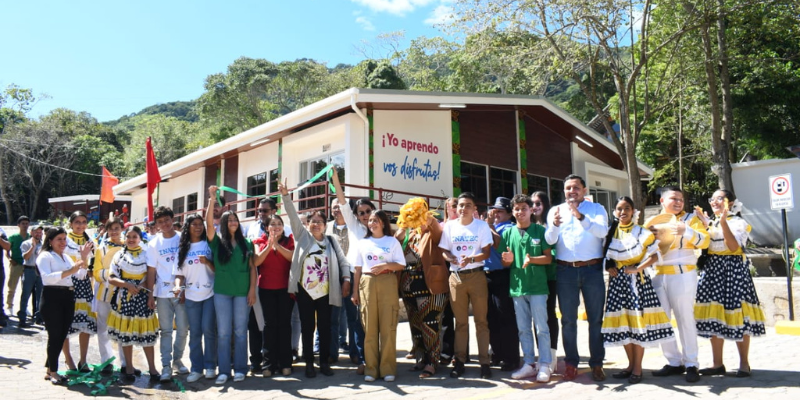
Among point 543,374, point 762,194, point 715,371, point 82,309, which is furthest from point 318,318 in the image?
point 762,194

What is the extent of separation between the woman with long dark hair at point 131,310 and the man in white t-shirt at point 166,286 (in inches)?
3.2

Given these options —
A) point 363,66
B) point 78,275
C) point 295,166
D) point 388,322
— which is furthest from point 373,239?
point 363,66

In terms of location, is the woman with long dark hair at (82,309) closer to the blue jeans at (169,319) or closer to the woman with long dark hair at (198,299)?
the blue jeans at (169,319)

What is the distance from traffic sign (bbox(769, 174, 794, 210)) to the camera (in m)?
8.06

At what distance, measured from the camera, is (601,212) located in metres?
5.25

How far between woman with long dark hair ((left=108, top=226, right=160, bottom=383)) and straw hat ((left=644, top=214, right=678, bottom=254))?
4.95m

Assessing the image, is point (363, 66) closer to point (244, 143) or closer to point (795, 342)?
point (244, 143)

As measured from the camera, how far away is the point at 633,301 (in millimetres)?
5059

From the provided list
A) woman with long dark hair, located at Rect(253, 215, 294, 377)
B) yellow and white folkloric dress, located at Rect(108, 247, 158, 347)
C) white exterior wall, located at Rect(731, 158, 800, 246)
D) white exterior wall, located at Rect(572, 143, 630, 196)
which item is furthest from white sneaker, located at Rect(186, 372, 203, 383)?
white exterior wall, located at Rect(731, 158, 800, 246)

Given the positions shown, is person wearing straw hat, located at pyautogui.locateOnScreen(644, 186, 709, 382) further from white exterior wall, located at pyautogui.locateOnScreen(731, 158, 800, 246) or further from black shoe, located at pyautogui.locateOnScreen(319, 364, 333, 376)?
white exterior wall, located at pyautogui.locateOnScreen(731, 158, 800, 246)

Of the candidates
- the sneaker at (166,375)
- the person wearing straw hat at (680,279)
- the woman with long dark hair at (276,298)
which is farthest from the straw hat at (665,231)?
the sneaker at (166,375)

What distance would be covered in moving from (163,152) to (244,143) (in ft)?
99.1

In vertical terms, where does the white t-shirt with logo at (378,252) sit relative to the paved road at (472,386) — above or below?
above

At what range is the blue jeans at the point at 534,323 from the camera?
5.22 meters
